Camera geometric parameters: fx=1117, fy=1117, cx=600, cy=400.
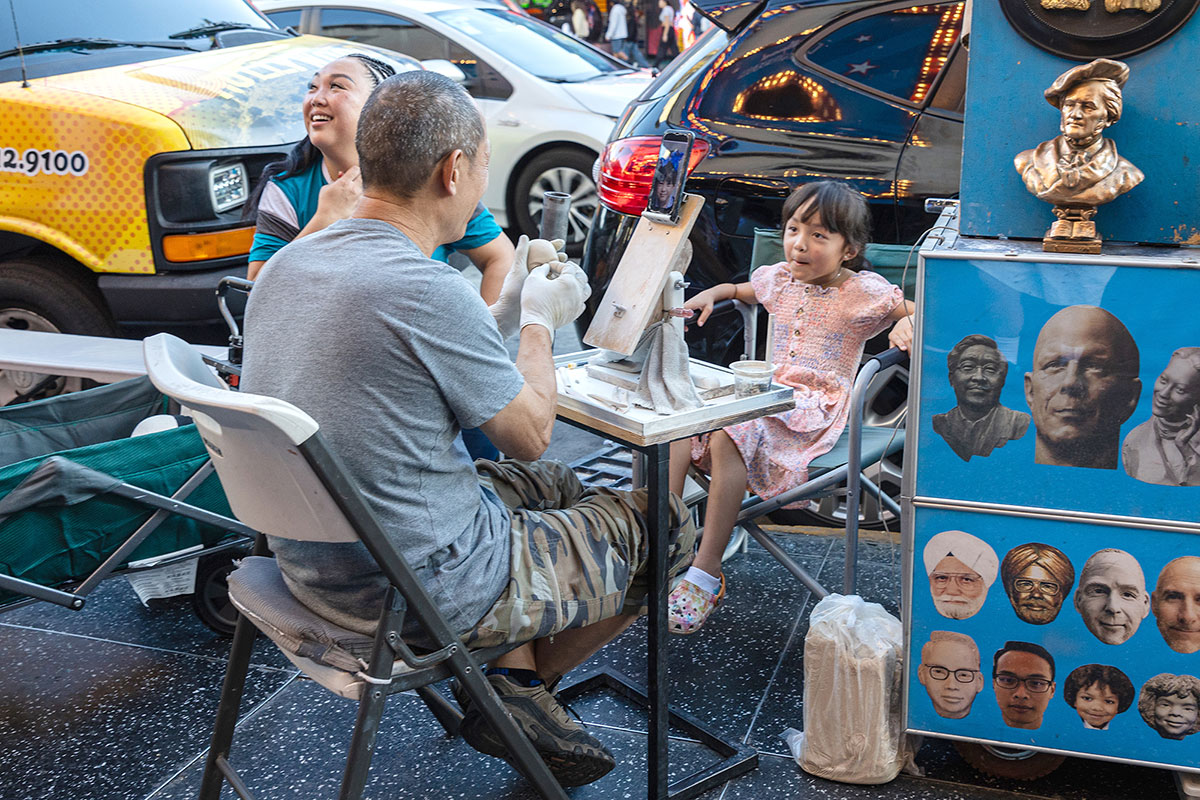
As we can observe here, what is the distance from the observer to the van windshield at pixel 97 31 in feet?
13.9

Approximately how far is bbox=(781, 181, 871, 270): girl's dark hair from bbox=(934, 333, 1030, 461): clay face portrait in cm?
89

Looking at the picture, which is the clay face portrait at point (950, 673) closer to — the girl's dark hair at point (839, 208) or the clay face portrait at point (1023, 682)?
the clay face portrait at point (1023, 682)

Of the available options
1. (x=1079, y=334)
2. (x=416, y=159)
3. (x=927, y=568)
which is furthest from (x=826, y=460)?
(x=416, y=159)

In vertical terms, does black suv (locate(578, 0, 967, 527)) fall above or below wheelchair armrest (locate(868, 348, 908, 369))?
above

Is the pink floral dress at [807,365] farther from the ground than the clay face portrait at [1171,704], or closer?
farther from the ground

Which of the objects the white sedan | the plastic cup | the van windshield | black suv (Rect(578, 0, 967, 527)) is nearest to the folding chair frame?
the plastic cup

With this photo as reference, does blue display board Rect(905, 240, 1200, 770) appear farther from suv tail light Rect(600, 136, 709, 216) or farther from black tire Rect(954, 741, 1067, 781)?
suv tail light Rect(600, 136, 709, 216)

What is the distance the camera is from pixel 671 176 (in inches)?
84.7

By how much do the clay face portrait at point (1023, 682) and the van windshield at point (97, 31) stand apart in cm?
386

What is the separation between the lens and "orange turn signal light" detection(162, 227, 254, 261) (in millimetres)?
4082

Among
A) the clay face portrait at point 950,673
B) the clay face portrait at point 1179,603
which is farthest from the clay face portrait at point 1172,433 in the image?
the clay face portrait at point 950,673

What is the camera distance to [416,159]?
182cm

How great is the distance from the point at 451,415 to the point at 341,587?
34cm

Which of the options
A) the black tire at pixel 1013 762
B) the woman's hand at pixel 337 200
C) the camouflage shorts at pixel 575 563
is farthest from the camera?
the woman's hand at pixel 337 200
